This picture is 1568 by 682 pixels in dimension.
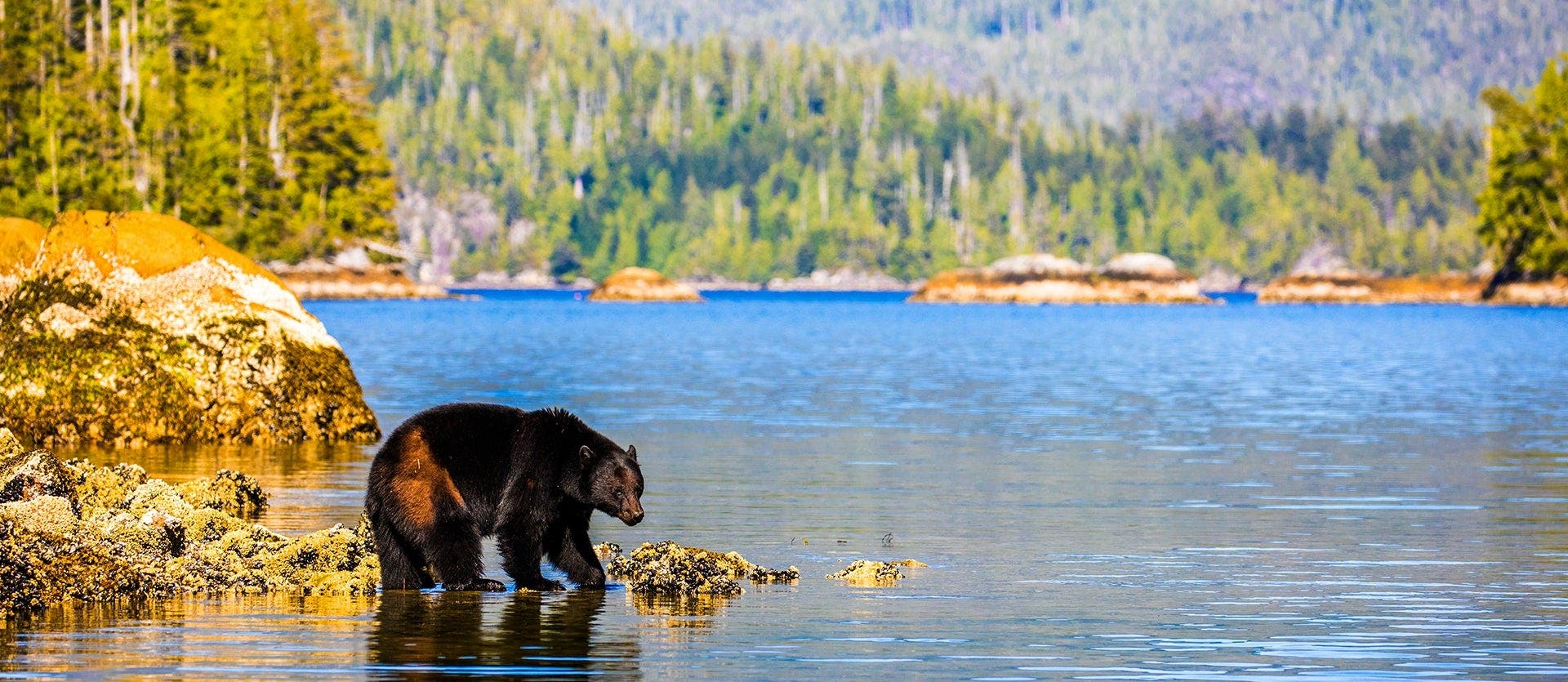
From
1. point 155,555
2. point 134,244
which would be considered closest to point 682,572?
point 155,555

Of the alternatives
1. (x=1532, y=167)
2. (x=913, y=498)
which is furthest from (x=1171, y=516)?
(x=1532, y=167)

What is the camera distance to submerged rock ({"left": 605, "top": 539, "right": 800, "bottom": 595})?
1655 centimetres

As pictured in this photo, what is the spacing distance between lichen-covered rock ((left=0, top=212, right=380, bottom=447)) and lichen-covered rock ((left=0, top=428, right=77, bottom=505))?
9.19m

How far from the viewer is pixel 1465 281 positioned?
198 metres

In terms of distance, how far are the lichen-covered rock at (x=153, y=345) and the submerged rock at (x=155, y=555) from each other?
34.9ft

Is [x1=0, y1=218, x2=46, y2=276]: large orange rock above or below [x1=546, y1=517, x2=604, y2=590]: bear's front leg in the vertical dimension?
above

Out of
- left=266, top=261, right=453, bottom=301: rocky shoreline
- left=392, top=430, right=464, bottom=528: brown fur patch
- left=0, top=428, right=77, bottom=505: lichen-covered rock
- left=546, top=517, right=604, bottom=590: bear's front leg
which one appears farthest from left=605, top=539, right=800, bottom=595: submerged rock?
left=266, top=261, right=453, bottom=301: rocky shoreline

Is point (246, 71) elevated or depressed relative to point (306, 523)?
elevated

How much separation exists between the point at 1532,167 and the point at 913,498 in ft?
455

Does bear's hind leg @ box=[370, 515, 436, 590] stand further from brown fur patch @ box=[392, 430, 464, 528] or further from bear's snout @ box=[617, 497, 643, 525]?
bear's snout @ box=[617, 497, 643, 525]

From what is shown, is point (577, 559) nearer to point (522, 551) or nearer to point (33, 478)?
point (522, 551)

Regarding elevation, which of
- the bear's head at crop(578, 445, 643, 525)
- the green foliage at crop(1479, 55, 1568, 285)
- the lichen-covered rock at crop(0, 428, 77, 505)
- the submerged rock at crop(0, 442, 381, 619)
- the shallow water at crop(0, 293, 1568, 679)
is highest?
the green foliage at crop(1479, 55, 1568, 285)

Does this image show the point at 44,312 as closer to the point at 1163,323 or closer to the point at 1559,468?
the point at 1559,468

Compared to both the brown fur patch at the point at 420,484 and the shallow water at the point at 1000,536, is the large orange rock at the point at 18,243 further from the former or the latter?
the brown fur patch at the point at 420,484
